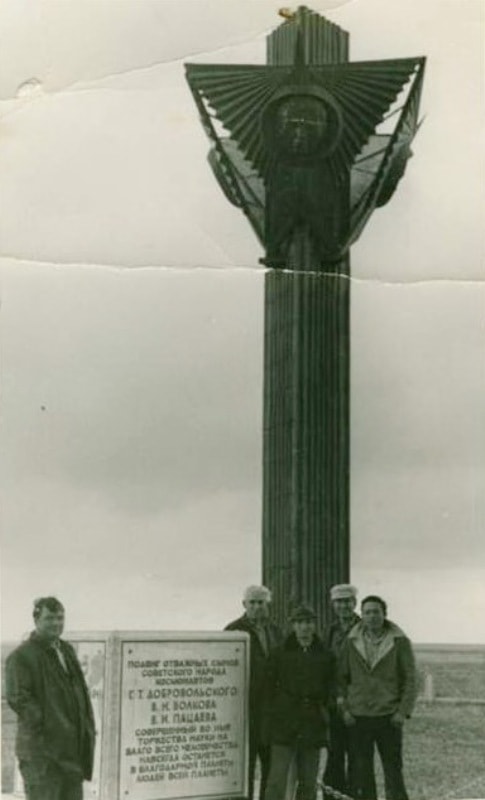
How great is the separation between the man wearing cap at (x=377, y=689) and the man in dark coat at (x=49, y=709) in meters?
1.38

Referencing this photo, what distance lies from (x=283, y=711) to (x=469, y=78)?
4605mm

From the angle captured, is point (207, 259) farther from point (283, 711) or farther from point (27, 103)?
point (283, 711)

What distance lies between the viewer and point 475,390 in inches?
326

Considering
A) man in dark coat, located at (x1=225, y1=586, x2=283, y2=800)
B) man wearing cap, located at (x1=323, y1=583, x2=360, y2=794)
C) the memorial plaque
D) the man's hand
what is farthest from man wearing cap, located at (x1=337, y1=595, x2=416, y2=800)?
the memorial plaque

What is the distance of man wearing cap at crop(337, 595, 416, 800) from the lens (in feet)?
18.9

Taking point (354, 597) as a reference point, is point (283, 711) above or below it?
below

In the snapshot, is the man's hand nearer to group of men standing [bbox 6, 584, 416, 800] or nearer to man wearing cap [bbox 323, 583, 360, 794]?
group of men standing [bbox 6, 584, 416, 800]

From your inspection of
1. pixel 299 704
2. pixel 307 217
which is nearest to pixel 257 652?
pixel 299 704

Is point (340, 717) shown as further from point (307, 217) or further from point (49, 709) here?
point (307, 217)

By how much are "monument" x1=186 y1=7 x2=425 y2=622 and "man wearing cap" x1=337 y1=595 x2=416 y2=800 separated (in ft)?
8.46

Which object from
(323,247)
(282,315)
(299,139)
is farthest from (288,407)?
(299,139)

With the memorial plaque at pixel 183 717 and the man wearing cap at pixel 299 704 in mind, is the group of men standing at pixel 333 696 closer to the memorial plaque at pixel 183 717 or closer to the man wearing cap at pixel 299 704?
the man wearing cap at pixel 299 704

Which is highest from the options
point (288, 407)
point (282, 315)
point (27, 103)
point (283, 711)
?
point (27, 103)

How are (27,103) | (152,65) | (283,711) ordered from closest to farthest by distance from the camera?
1. (283,711)
2. (27,103)
3. (152,65)
